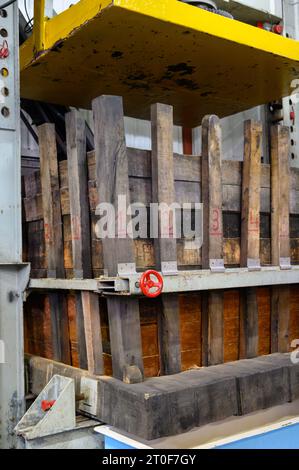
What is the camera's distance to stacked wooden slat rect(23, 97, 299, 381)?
2.80 metres

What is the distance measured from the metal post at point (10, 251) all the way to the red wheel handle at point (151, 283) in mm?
862

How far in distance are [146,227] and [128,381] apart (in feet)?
2.76

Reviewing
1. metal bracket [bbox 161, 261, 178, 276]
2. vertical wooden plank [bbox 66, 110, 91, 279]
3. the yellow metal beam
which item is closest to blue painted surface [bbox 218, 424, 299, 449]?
metal bracket [bbox 161, 261, 178, 276]

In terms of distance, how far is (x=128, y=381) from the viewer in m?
2.72

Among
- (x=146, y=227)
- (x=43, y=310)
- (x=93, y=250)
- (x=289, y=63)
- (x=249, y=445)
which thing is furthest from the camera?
(x=43, y=310)

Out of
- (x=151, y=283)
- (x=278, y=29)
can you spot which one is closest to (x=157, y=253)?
(x=151, y=283)

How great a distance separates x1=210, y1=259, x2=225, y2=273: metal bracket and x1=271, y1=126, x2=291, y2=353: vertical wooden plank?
526mm

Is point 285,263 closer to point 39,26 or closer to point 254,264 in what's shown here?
point 254,264

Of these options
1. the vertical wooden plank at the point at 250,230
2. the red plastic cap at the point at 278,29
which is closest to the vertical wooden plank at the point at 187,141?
the red plastic cap at the point at 278,29

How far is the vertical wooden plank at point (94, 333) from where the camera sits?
3.00 m

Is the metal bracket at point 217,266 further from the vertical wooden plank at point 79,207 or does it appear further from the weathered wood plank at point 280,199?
the vertical wooden plank at point 79,207

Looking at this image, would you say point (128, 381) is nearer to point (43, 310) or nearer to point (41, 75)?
point (43, 310)
